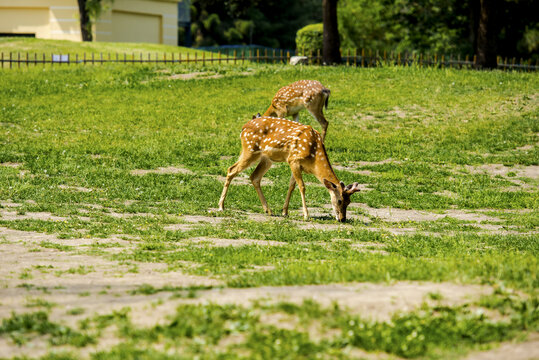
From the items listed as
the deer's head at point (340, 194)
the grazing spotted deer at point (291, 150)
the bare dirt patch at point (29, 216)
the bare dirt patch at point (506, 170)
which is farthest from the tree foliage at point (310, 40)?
the bare dirt patch at point (29, 216)

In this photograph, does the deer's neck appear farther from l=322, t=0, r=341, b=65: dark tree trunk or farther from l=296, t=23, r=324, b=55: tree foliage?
l=296, t=23, r=324, b=55: tree foliage

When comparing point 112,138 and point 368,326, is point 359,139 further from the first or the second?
point 368,326

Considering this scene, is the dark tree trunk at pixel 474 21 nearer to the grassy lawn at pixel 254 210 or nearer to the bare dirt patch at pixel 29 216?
the grassy lawn at pixel 254 210

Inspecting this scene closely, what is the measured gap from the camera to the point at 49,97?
26641 millimetres

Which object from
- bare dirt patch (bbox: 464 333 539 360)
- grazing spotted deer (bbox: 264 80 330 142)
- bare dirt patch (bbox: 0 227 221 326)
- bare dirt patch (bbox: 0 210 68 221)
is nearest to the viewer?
bare dirt patch (bbox: 464 333 539 360)

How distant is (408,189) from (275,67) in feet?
52.9

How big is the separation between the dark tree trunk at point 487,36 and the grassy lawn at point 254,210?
9.95ft

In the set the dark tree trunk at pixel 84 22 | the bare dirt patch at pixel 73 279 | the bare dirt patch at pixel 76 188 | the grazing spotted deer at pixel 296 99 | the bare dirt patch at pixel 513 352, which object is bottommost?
the bare dirt patch at pixel 76 188

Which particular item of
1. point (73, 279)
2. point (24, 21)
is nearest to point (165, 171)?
point (73, 279)

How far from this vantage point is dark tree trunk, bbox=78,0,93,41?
45.7 m

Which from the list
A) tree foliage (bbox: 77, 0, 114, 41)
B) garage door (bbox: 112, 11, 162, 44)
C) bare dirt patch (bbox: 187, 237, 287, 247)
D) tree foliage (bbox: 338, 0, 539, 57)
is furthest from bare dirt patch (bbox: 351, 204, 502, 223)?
garage door (bbox: 112, 11, 162, 44)

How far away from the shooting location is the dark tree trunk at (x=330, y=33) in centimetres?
3175

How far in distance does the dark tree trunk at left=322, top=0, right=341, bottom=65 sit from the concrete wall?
21.4m

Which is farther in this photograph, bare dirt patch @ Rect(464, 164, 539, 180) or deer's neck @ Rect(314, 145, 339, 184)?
bare dirt patch @ Rect(464, 164, 539, 180)
